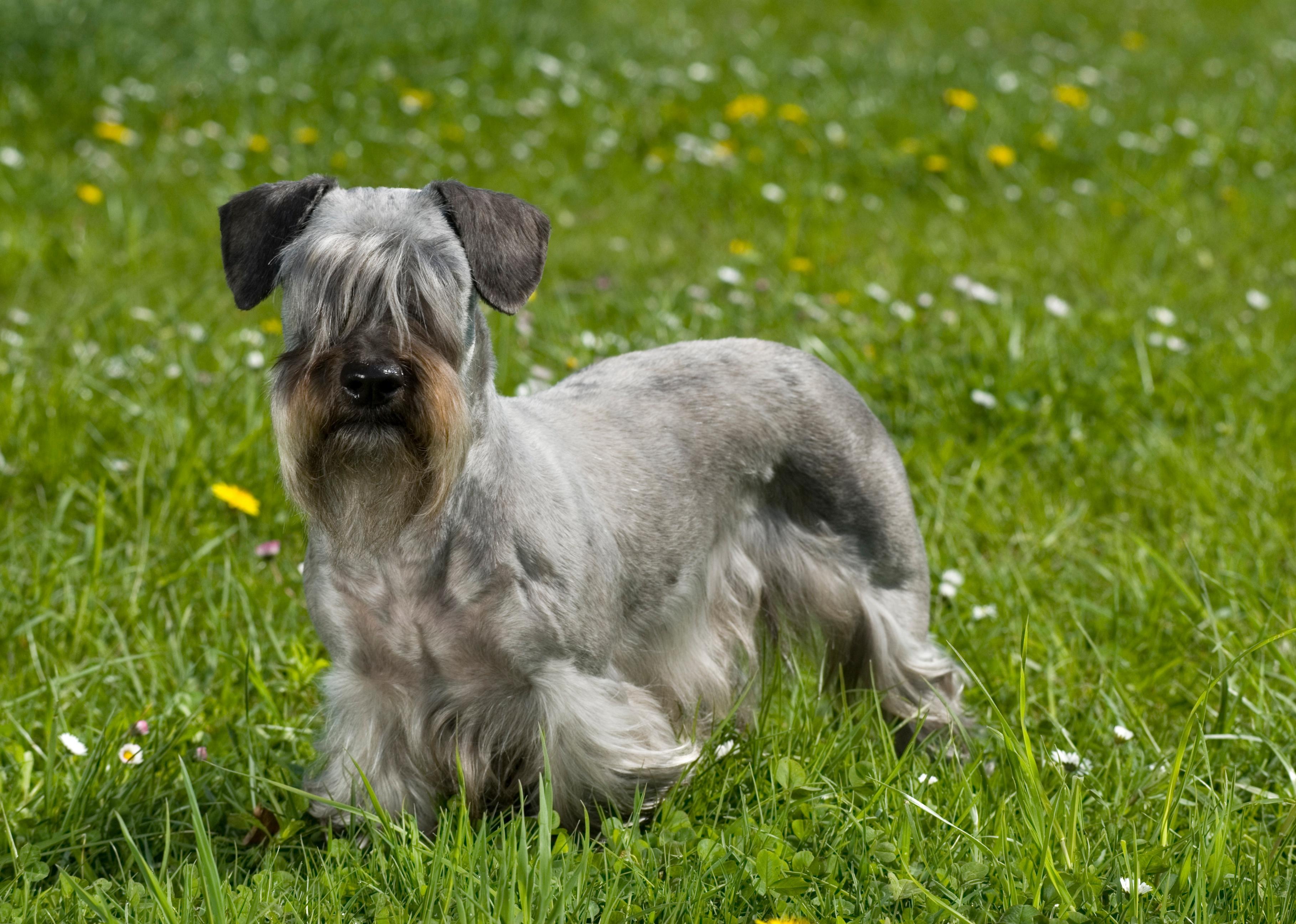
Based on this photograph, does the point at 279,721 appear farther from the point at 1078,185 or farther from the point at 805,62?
the point at 805,62

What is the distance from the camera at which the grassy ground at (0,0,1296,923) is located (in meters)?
2.56

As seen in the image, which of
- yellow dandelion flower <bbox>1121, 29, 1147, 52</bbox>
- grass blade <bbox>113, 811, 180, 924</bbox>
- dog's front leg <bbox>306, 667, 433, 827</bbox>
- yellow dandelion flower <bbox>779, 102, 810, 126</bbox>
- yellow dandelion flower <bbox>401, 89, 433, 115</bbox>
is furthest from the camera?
yellow dandelion flower <bbox>1121, 29, 1147, 52</bbox>

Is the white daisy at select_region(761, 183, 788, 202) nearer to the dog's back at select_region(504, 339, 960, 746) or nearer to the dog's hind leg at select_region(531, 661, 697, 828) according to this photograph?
the dog's back at select_region(504, 339, 960, 746)

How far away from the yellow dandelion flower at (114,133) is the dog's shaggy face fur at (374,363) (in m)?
5.36

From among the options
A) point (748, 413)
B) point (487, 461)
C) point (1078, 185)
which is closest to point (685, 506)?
point (748, 413)

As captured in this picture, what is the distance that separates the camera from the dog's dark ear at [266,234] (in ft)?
9.11

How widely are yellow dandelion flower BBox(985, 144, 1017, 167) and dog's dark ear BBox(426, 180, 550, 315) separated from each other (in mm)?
5566

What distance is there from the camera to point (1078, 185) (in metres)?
7.71

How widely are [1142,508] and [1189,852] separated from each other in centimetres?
216

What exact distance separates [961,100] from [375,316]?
21.2ft

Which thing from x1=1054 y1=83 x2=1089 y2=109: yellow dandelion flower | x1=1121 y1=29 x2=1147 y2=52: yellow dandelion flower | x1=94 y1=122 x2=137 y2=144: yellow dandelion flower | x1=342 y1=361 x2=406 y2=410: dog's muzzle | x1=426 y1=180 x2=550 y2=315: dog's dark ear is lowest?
x1=1121 y1=29 x2=1147 y2=52: yellow dandelion flower

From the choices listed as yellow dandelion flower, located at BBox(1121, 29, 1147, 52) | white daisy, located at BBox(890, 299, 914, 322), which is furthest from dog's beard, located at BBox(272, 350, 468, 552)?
yellow dandelion flower, located at BBox(1121, 29, 1147, 52)

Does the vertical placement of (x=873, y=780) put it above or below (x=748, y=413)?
below

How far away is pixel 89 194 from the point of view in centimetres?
663
